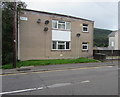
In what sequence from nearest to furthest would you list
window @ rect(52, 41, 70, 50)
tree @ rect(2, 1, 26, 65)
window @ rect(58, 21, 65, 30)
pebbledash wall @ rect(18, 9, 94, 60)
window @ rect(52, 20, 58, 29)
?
tree @ rect(2, 1, 26, 65)
pebbledash wall @ rect(18, 9, 94, 60)
window @ rect(52, 20, 58, 29)
window @ rect(52, 41, 70, 50)
window @ rect(58, 21, 65, 30)

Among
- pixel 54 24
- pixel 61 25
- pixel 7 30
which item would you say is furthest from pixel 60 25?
pixel 7 30

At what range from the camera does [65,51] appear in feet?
54.8

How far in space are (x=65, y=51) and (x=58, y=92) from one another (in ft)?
40.1

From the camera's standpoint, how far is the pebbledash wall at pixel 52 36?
14352 mm

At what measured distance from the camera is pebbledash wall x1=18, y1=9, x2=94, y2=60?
47.1ft

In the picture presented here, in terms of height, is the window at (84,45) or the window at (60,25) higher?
the window at (60,25)

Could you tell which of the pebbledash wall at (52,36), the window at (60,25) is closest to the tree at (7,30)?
the pebbledash wall at (52,36)

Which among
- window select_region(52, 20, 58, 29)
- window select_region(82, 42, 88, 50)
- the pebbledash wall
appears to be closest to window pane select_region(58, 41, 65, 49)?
the pebbledash wall

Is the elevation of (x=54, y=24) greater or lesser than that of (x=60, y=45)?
greater

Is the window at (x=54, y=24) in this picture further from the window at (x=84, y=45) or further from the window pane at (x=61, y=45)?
the window at (x=84, y=45)

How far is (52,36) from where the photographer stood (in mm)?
15867

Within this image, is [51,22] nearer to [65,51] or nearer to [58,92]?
[65,51]

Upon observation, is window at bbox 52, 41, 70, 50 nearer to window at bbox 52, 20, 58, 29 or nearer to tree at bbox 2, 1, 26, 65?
window at bbox 52, 20, 58, 29

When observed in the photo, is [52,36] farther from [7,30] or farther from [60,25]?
[7,30]
